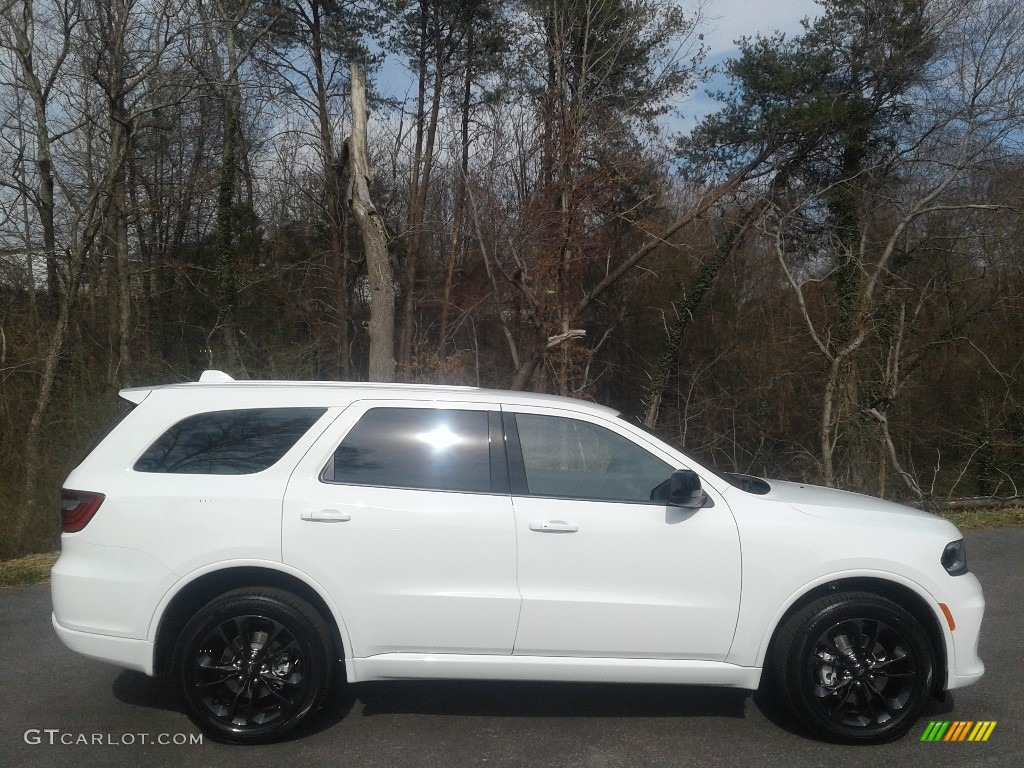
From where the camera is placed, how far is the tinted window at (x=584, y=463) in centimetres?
453

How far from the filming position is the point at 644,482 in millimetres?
4570

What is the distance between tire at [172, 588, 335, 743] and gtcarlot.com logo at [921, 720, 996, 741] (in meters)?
3.13

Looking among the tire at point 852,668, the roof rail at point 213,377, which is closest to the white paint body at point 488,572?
the tire at point 852,668

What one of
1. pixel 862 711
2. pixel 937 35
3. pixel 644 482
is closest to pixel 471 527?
pixel 644 482

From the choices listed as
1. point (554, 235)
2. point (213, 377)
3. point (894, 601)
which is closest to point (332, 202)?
point (554, 235)

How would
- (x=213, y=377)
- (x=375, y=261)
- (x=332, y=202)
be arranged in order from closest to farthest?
(x=213, y=377) < (x=375, y=261) < (x=332, y=202)

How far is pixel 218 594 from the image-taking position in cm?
446

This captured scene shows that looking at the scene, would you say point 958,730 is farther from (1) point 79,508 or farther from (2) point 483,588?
(1) point 79,508

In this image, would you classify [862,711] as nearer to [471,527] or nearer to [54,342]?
[471,527]

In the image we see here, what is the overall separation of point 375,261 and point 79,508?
7.78 metres

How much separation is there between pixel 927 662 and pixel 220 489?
3.69m

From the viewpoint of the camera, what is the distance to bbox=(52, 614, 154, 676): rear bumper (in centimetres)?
436

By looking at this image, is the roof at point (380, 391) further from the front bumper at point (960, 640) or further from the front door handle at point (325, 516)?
the front bumper at point (960, 640)

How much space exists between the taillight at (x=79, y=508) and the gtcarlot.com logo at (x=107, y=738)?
1.03m
